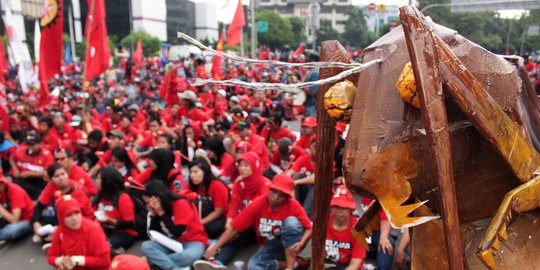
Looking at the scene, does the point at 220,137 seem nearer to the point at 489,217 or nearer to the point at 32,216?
the point at 32,216

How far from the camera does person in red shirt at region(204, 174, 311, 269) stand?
4.50 m

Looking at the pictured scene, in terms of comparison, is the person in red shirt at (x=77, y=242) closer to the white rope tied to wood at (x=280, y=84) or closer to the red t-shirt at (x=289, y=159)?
the red t-shirt at (x=289, y=159)

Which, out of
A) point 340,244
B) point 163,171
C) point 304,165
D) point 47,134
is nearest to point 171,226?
point 163,171

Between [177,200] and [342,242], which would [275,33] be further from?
[342,242]

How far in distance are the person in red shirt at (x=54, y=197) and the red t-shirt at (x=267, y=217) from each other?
182 centimetres

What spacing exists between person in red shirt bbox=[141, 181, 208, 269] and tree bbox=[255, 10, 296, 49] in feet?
170

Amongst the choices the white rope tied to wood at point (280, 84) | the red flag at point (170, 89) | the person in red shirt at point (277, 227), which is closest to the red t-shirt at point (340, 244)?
the person in red shirt at point (277, 227)

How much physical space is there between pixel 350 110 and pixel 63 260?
12.3 ft

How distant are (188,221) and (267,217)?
869mm

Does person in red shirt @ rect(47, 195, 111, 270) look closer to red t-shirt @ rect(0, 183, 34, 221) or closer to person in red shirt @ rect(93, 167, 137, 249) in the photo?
person in red shirt @ rect(93, 167, 137, 249)

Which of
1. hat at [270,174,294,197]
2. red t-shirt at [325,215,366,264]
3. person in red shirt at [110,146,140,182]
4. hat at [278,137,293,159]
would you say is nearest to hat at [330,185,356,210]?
red t-shirt at [325,215,366,264]

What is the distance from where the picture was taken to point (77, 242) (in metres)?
4.34

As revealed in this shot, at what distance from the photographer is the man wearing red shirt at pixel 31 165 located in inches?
274

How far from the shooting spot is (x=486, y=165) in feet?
4.85
